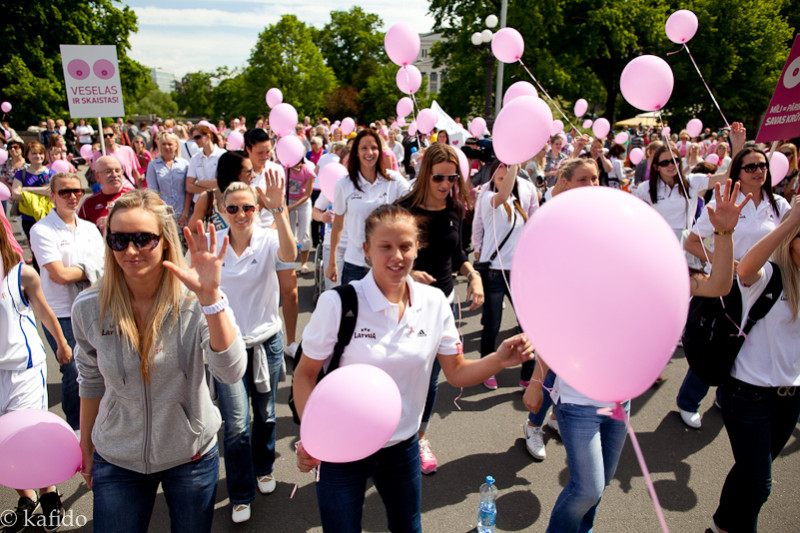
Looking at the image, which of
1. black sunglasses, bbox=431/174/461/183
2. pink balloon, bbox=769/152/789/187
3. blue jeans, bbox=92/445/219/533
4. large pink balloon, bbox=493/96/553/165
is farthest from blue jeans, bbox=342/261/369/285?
pink balloon, bbox=769/152/789/187

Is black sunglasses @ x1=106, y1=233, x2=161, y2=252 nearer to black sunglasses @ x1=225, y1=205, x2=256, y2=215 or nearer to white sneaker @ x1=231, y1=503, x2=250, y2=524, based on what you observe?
black sunglasses @ x1=225, y1=205, x2=256, y2=215

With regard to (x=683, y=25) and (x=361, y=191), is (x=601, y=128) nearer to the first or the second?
(x=683, y=25)

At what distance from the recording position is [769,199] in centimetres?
393

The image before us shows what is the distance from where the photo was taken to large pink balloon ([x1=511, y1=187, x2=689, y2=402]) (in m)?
1.50

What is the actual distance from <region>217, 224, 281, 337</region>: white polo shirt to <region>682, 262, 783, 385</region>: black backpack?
93.2 inches

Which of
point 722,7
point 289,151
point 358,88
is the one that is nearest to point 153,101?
point 358,88

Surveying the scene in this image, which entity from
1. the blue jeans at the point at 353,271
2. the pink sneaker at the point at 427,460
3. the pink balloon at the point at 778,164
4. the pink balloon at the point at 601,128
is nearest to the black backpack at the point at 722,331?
the pink sneaker at the point at 427,460

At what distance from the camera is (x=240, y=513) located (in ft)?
10.2

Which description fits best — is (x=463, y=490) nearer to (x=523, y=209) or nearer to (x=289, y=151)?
(x=523, y=209)

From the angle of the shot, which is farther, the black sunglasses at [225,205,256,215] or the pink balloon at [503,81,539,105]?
the pink balloon at [503,81,539,105]

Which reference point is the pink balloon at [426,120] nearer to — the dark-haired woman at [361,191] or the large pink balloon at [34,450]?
the dark-haired woman at [361,191]

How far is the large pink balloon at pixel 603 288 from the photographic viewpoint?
4.93ft

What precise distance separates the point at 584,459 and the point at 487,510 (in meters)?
0.85

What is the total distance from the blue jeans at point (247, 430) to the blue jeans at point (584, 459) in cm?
170
